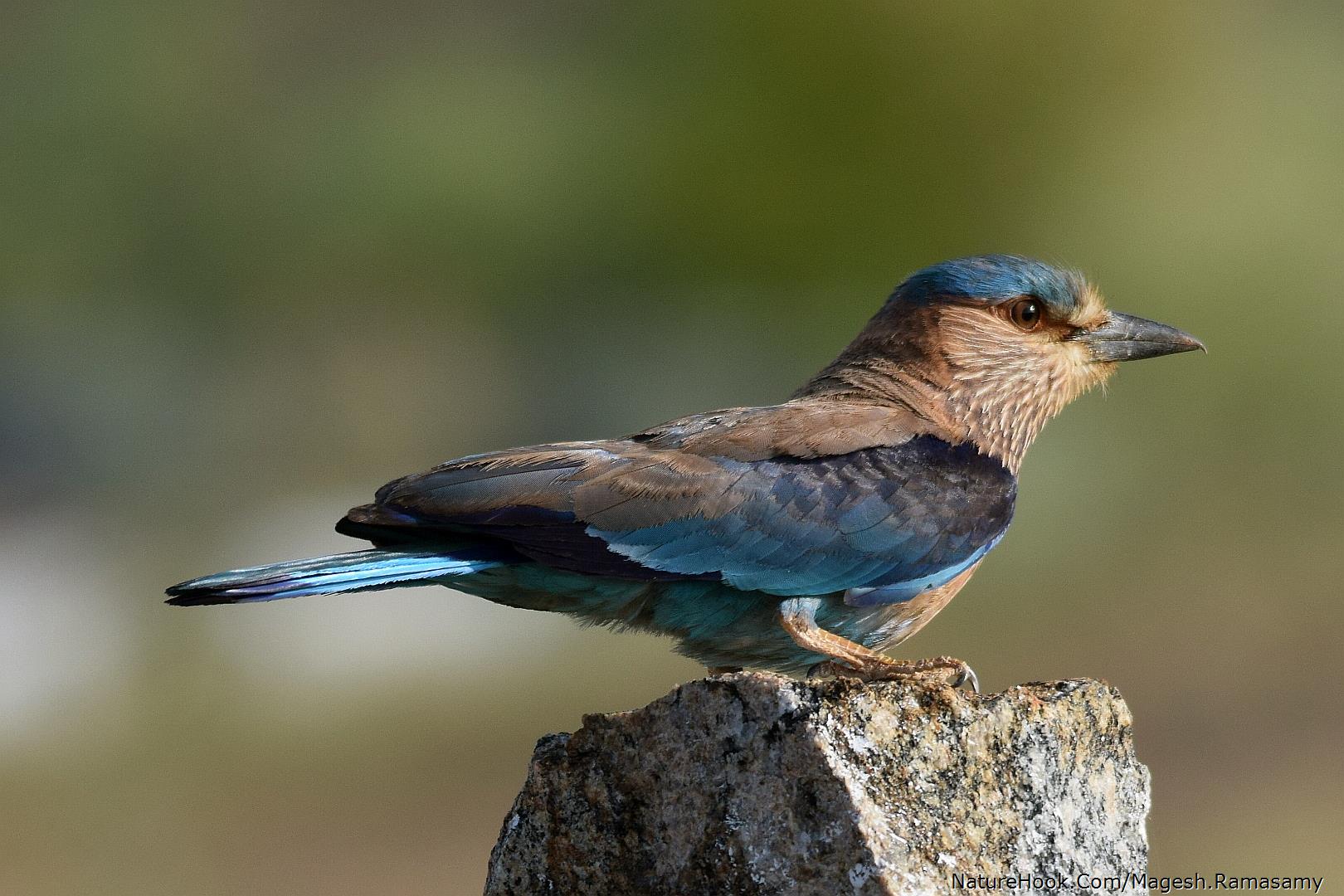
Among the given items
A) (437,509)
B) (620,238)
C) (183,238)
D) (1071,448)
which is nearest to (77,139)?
(183,238)

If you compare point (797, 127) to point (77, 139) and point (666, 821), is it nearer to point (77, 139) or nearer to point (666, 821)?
point (77, 139)

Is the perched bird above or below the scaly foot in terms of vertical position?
above

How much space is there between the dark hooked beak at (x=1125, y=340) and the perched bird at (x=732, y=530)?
0.68 metres

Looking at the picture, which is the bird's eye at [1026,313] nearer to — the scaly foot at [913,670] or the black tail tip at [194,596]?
the scaly foot at [913,670]

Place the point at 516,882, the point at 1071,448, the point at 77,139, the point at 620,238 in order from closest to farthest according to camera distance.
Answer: the point at 516,882 < the point at 1071,448 < the point at 77,139 < the point at 620,238

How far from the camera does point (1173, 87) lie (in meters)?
22.6

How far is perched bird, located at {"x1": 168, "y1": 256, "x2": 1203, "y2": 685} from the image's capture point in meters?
4.51

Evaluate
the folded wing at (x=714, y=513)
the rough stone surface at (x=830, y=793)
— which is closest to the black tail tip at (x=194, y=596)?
the folded wing at (x=714, y=513)

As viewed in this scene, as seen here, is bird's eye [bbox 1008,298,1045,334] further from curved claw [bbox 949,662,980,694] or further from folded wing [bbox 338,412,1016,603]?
curved claw [bbox 949,662,980,694]

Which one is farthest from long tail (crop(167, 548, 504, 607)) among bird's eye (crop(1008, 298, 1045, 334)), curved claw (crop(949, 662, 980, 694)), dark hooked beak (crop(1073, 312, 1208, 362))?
dark hooked beak (crop(1073, 312, 1208, 362))

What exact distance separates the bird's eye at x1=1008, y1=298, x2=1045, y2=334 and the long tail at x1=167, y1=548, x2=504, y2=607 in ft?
7.75

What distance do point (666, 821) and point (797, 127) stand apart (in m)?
19.5

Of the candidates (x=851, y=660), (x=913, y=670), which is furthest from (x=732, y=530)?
(x=913, y=670)

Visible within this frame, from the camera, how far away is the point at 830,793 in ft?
10.9
